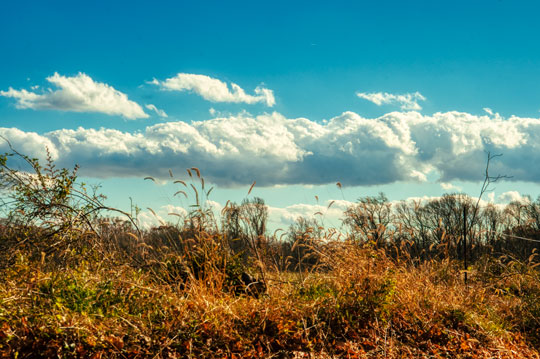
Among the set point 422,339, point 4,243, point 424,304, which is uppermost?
point 4,243

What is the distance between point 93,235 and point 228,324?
324cm

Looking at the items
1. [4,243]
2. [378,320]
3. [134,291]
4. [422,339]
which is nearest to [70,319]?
[134,291]

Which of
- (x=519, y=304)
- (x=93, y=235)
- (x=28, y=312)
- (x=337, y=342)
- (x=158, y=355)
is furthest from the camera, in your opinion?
(x=519, y=304)

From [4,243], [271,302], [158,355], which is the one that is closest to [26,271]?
[4,243]

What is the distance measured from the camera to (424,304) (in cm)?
593

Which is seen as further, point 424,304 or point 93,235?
point 93,235

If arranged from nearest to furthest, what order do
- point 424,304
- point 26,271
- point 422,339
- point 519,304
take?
1. point 422,339
2. point 424,304
3. point 26,271
4. point 519,304

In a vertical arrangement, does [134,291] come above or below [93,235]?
below

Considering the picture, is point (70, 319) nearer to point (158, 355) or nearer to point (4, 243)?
point (158, 355)

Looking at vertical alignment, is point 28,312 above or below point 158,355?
above

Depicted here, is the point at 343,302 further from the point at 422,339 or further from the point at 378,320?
the point at 422,339

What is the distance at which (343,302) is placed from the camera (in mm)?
5559

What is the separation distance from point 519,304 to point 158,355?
6420mm

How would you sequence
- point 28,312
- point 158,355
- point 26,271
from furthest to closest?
point 26,271, point 28,312, point 158,355
